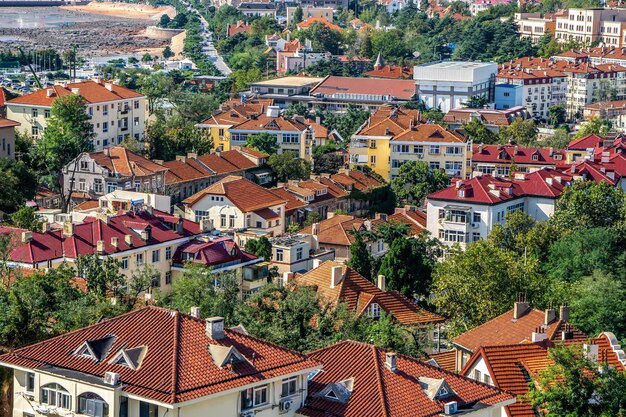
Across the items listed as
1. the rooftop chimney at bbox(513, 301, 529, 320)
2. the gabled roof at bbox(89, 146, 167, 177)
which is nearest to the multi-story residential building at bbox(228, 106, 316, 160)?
the gabled roof at bbox(89, 146, 167, 177)

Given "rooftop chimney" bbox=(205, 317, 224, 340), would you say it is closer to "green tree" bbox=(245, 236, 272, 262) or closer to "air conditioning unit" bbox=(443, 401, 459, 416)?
"air conditioning unit" bbox=(443, 401, 459, 416)

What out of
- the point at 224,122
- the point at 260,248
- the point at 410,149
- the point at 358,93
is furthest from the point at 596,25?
the point at 260,248

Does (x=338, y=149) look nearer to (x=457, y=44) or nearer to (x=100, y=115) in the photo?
(x=100, y=115)

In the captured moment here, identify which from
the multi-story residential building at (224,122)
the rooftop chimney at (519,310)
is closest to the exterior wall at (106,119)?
the multi-story residential building at (224,122)

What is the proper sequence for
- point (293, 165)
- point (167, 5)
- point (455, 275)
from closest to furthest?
point (455, 275), point (293, 165), point (167, 5)

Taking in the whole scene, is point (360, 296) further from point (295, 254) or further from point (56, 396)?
point (56, 396)

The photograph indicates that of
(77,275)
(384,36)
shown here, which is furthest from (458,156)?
(384,36)

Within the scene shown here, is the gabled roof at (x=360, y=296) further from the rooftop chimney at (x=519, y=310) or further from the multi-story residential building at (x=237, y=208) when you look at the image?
the multi-story residential building at (x=237, y=208)
